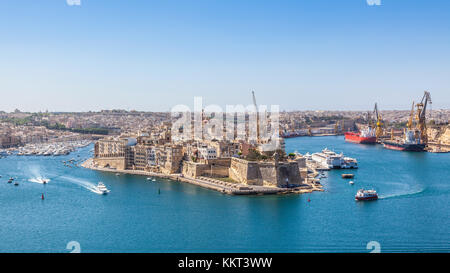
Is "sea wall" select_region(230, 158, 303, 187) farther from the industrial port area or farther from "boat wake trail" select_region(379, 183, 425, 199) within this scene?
"boat wake trail" select_region(379, 183, 425, 199)

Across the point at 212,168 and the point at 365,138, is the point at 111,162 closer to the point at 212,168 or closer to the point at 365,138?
the point at 212,168

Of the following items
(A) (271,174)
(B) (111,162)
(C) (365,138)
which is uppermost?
(C) (365,138)

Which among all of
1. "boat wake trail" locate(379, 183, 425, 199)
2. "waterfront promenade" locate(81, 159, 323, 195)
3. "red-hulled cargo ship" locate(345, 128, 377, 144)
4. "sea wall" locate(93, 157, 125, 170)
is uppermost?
"red-hulled cargo ship" locate(345, 128, 377, 144)

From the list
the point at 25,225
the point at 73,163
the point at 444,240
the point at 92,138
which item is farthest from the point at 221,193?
the point at 92,138

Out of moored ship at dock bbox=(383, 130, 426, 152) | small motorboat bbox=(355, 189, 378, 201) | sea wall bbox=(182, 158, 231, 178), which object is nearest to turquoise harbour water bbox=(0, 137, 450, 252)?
small motorboat bbox=(355, 189, 378, 201)

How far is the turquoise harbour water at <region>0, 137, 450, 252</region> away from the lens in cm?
527

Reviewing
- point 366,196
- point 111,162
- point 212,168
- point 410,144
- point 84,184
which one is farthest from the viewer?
point 410,144

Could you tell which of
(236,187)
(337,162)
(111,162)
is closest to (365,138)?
(337,162)

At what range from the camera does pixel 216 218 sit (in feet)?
21.4

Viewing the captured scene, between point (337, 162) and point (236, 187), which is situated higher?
point (337, 162)

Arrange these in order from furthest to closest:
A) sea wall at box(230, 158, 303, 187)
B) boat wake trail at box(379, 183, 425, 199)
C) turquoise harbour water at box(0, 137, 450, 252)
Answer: sea wall at box(230, 158, 303, 187) < boat wake trail at box(379, 183, 425, 199) < turquoise harbour water at box(0, 137, 450, 252)
